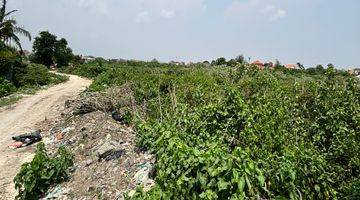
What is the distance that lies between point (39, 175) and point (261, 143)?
3.97 metres

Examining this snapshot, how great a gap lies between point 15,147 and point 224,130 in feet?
20.1

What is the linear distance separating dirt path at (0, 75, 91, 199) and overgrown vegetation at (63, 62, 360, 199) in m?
2.83

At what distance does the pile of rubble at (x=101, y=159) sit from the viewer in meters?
7.44

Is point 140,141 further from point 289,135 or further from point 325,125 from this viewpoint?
point 325,125

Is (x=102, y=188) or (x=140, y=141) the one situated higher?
(x=140, y=141)

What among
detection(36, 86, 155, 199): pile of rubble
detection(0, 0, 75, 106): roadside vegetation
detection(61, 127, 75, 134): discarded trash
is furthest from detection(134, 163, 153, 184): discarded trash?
detection(0, 0, 75, 106): roadside vegetation

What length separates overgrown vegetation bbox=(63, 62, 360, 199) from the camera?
18.0 feet

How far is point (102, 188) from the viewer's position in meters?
7.51

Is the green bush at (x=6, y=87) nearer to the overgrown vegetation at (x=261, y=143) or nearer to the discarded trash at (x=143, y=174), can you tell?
the overgrown vegetation at (x=261, y=143)

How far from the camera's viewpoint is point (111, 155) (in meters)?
8.63

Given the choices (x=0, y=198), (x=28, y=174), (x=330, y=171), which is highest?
(x=330, y=171)

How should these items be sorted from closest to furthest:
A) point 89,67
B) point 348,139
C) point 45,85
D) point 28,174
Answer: point 348,139 → point 28,174 → point 45,85 → point 89,67

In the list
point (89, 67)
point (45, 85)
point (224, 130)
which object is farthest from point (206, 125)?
point (89, 67)

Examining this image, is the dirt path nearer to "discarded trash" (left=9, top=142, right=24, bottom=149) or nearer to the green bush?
"discarded trash" (left=9, top=142, right=24, bottom=149)
